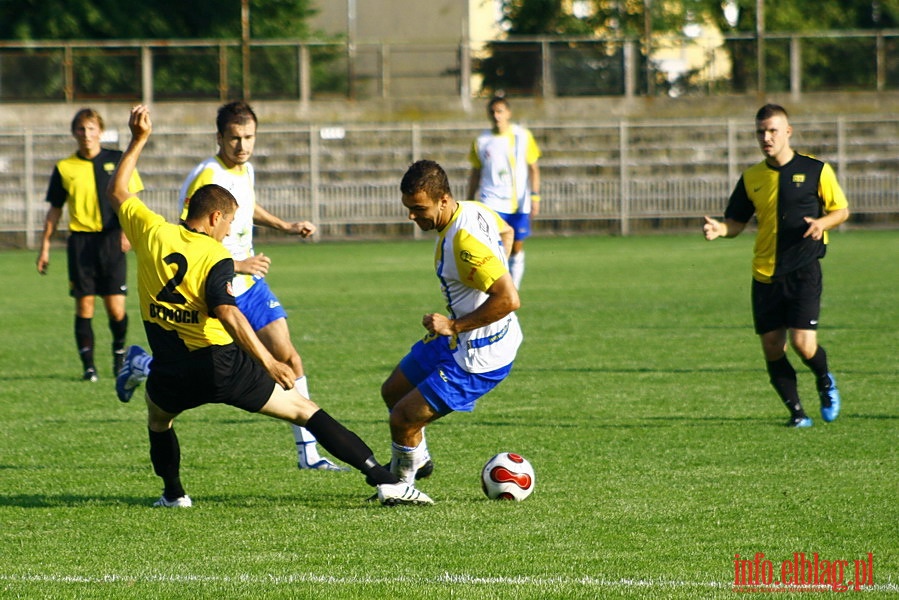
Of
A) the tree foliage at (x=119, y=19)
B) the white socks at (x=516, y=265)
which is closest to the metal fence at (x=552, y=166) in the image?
the tree foliage at (x=119, y=19)

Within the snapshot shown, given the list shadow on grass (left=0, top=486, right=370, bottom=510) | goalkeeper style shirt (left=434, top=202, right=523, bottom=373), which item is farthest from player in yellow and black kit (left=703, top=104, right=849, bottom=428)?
shadow on grass (left=0, top=486, right=370, bottom=510)

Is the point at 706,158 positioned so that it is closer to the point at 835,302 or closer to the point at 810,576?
the point at 835,302

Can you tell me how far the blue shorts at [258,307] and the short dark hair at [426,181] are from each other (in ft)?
6.25

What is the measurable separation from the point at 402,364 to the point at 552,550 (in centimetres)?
167

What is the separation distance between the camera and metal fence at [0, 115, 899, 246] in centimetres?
2947

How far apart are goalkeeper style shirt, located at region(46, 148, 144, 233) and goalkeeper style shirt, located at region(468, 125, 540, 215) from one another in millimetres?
5456

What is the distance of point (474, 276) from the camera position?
6254mm

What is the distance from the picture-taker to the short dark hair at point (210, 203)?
20.3 ft

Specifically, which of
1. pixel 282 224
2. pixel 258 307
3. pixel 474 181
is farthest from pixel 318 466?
pixel 474 181

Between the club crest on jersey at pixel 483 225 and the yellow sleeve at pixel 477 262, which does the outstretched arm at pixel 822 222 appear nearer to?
the club crest on jersey at pixel 483 225

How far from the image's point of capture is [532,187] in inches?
629

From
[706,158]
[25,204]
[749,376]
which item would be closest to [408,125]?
[706,158]

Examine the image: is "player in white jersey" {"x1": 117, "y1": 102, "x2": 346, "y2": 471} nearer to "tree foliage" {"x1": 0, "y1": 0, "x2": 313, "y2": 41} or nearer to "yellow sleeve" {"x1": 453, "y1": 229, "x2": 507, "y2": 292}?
"yellow sleeve" {"x1": 453, "y1": 229, "x2": 507, "y2": 292}

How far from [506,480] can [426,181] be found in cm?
155
